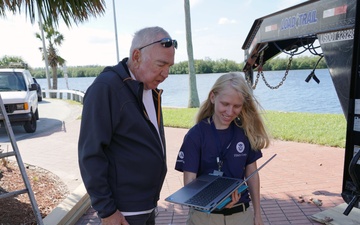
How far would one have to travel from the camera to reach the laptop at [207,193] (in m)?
1.69

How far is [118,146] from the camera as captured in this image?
1.79m

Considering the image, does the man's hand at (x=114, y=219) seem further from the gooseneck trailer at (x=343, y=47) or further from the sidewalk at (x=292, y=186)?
the sidewalk at (x=292, y=186)

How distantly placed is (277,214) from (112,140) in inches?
117

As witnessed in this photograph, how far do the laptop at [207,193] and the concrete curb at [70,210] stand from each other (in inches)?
90.1

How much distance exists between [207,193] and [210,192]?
0.02m

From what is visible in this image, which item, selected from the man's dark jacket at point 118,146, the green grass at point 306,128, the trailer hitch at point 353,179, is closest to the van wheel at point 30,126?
the green grass at point 306,128

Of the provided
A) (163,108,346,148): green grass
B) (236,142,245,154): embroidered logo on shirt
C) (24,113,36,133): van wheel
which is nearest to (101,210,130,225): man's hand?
(236,142,245,154): embroidered logo on shirt

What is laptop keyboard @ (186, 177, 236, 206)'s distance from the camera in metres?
1.73

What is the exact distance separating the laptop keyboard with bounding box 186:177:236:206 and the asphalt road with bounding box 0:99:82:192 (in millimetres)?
3230

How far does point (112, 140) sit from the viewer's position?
5.83 feet

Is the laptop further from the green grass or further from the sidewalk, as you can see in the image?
the green grass

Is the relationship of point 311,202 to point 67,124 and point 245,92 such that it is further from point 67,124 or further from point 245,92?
point 67,124

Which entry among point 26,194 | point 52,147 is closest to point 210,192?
point 26,194

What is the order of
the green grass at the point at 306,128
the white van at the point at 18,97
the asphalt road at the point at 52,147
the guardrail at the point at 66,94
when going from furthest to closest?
the guardrail at the point at 66,94 → the white van at the point at 18,97 → the green grass at the point at 306,128 → the asphalt road at the point at 52,147
